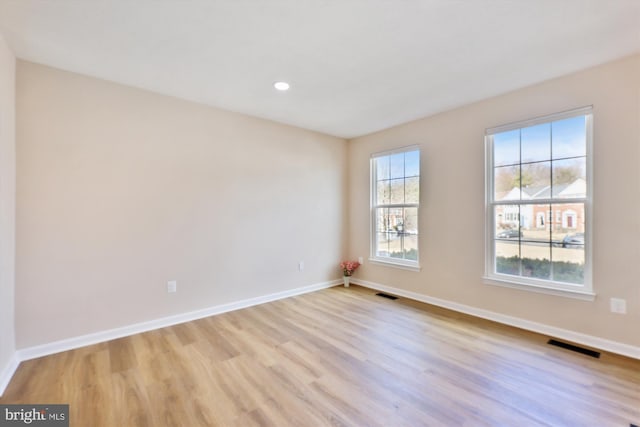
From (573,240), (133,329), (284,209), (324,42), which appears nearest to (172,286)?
(133,329)

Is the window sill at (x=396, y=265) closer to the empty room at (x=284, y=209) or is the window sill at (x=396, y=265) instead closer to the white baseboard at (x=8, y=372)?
the empty room at (x=284, y=209)

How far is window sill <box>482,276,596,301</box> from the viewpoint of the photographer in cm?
260

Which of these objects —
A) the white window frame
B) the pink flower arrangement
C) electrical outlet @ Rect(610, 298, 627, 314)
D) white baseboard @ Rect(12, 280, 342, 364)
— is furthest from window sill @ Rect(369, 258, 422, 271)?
electrical outlet @ Rect(610, 298, 627, 314)

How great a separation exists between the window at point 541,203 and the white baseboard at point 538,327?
0.38 metres

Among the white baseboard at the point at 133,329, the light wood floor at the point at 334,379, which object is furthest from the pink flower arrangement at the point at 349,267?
the light wood floor at the point at 334,379

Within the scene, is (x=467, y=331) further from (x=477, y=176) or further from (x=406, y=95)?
(x=406, y=95)

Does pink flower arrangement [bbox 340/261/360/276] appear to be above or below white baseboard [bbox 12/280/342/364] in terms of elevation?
above

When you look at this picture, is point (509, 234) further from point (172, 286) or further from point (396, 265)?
point (172, 286)

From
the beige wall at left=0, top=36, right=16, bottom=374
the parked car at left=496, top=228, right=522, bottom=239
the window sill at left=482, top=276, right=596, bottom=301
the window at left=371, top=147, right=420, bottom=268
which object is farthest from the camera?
the window at left=371, top=147, right=420, bottom=268

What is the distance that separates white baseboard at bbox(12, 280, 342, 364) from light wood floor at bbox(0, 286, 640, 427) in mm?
112

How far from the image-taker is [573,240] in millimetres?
2715

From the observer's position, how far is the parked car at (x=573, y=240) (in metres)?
2.67

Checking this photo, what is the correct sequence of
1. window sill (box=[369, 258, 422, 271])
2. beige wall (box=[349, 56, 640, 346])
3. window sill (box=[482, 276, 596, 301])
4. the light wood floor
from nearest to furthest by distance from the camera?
the light wood floor < beige wall (box=[349, 56, 640, 346]) < window sill (box=[482, 276, 596, 301]) < window sill (box=[369, 258, 422, 271])

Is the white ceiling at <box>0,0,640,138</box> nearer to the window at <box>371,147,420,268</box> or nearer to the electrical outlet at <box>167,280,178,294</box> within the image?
the window at <box>371,147,420,268</box>
